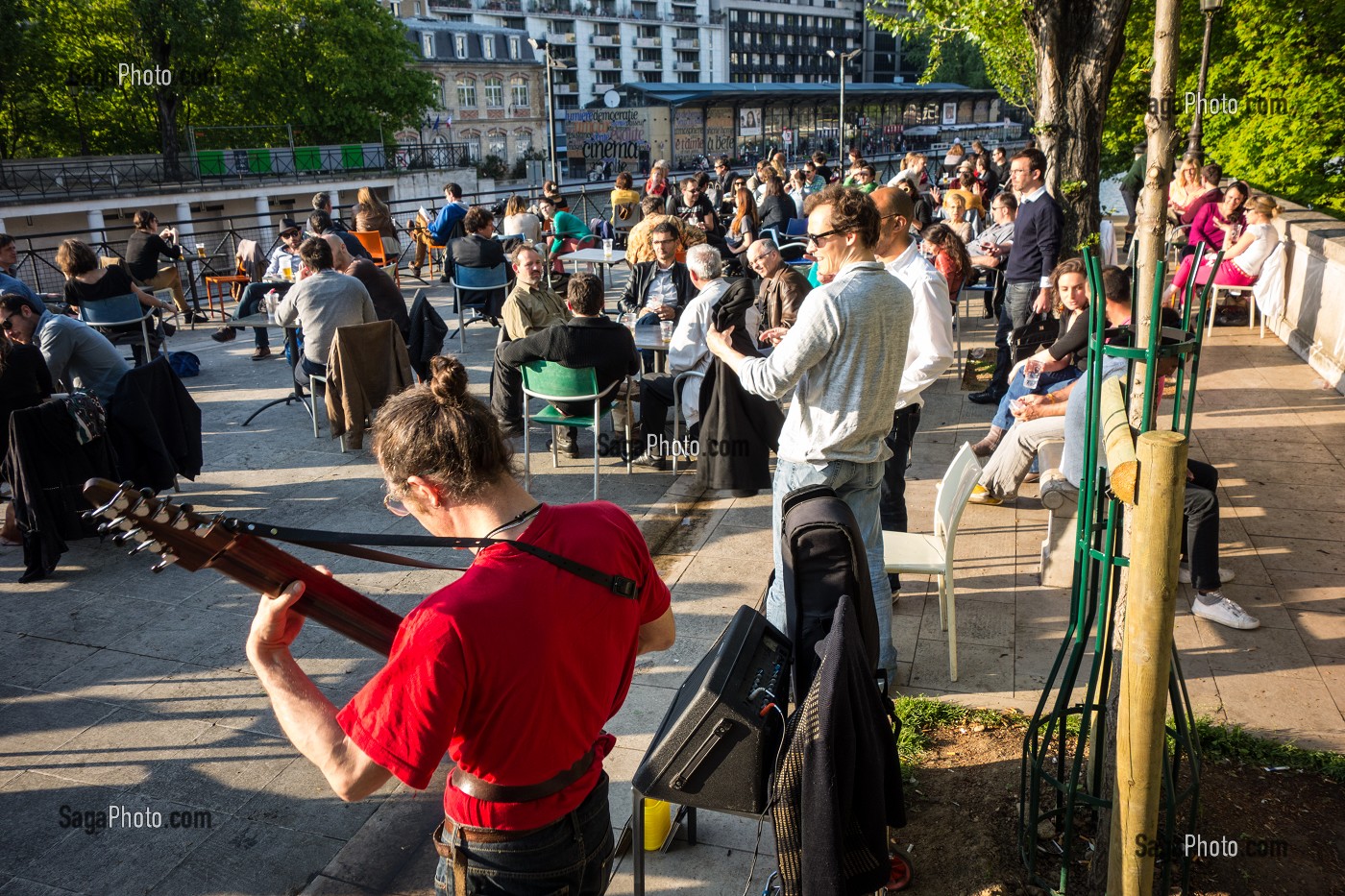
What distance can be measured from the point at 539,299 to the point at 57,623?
3890 mm

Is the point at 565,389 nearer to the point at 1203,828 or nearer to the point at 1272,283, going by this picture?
the point at 1203,828

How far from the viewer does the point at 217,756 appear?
4.06 meters

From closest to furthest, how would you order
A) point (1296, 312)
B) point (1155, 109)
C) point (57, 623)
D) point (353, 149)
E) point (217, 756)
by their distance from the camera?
point (1155, 109) → point (217, 756) → point (57, 623) → point (1296, 312) → point (353, 149)

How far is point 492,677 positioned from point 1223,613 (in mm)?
4072

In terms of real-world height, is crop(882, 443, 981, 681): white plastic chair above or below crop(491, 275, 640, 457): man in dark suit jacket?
below

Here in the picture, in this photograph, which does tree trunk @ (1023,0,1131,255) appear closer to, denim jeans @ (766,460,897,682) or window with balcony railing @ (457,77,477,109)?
denim jeans @ (766,460,897,682)

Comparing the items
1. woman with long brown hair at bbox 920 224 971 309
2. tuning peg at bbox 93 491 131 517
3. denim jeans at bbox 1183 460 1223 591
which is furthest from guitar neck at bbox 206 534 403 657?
woman with long brown hair at bbox 920 224 971 309

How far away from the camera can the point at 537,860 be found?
2.10m

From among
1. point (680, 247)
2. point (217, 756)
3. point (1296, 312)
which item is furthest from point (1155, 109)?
point (1296, 312)

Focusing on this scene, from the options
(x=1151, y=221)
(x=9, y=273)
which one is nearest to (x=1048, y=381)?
(x=1151, y=221)

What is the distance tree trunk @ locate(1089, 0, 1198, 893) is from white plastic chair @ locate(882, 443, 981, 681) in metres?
1.50

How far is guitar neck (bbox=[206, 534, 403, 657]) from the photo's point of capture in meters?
1.88

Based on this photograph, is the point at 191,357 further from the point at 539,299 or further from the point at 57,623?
the point at 57,623

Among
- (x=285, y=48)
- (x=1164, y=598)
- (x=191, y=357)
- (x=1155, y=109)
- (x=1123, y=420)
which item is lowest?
(x=191, y=357)
